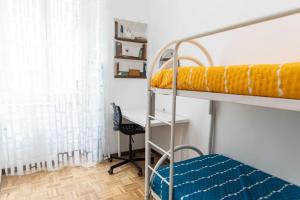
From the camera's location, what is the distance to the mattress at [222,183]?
139 centimetres

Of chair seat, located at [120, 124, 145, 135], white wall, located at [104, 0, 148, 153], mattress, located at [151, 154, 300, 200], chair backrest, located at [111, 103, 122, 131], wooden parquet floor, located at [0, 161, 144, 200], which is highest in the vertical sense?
white wall, located at [104, 0, 148, 153]

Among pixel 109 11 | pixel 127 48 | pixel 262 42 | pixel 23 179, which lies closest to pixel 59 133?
pixel 23 179

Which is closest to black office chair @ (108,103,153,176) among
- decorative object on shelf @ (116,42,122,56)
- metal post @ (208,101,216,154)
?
decorative object on shelf @ (116,42,122,56)

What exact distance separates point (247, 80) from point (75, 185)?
2352mm

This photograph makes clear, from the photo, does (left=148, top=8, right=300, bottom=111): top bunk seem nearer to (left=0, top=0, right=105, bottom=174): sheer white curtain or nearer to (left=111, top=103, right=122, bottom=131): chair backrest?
(left=111, top=103, right=122, bottom=131): chair backrest

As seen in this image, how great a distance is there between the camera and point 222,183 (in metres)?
1.54

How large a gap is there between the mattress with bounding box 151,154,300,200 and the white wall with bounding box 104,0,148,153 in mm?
1734

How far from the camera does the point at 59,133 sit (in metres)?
2.81

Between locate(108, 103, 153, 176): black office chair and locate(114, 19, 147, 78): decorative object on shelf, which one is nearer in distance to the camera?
locate(108, 103, 153, 176): black office chair

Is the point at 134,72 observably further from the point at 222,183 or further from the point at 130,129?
the point at 222,183

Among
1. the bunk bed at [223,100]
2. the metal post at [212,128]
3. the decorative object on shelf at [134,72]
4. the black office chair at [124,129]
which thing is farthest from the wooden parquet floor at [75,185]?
the decorative object on shelf at [134,72]

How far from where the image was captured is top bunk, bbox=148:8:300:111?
0.87 metres

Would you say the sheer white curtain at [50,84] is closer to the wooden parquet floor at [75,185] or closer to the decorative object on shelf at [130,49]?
the wooden parquet floor at [75,185]

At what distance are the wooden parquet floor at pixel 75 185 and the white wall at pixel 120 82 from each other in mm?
669
